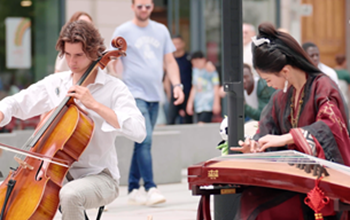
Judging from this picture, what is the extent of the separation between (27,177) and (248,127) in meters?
1.62

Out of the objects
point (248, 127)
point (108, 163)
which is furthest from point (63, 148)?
point (248, 127)

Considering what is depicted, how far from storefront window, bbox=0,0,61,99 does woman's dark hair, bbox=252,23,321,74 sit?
6.74 meters

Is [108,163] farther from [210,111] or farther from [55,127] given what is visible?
[210,111]

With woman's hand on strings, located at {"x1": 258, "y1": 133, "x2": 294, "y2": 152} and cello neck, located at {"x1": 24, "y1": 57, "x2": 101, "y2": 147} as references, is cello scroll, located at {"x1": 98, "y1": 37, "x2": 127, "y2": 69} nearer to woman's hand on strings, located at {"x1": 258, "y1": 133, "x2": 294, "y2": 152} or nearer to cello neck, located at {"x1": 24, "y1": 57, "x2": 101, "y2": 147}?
cello neck, located at {"x1": 24, "y1": 57, "x2": 101, "y2": 147}

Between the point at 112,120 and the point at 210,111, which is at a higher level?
the point at 112,120

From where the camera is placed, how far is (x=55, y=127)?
3223mm

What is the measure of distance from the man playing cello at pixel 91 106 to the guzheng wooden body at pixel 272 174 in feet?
2.44

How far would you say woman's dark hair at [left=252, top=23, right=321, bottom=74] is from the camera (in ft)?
10.0

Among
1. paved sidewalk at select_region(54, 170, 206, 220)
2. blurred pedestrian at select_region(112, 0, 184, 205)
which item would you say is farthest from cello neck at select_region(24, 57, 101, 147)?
blurred pedestrian at select_region(112, 0, 184, 205)

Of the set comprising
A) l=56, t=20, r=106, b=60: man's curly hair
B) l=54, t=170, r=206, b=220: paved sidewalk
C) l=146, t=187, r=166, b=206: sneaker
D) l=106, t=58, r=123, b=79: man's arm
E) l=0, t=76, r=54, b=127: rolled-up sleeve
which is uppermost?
l=56, t=20, r=106, b=60: man's curly hair

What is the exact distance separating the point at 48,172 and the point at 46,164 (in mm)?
41

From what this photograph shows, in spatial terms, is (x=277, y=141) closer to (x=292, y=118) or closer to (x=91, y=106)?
(x=292, y=118)

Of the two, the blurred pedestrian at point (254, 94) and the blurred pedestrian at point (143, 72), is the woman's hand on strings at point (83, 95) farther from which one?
the blurred pedestrian at point (254, 94)


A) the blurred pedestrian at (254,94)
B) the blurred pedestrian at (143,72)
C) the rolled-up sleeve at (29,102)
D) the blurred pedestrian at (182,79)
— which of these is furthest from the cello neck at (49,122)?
the blurred pedestrian at (182,79)
